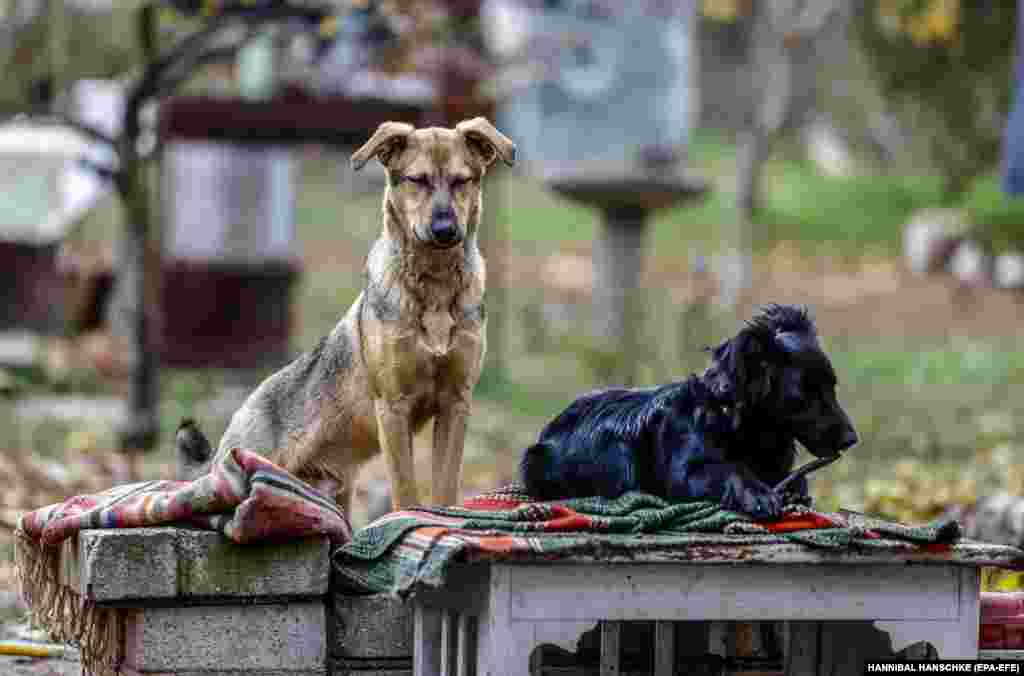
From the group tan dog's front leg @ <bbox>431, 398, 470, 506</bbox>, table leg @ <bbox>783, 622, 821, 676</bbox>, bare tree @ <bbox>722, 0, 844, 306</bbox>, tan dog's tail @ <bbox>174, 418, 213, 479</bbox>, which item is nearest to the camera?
table leg @ <bbox>783, 622, 821, 676</bbox>

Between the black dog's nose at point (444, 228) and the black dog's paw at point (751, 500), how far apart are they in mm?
1126

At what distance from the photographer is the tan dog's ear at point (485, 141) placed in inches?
237

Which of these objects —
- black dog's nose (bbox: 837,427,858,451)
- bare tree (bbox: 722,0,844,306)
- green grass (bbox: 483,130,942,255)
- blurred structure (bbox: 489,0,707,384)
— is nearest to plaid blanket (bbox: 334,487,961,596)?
black dog's nose (bbox: 837,427,858,451)

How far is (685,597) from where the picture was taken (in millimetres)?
5117

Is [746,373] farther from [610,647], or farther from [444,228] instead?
[444,228]

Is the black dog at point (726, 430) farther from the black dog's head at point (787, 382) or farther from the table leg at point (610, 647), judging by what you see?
the table leg at point (610, 647)

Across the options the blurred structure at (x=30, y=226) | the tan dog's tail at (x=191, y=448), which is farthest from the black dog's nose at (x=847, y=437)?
the blurred structure at (x=30, y=226)

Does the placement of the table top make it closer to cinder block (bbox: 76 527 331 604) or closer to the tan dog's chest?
cinder block (bbox: 76 527 331 604)

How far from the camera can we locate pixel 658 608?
5.10 metres

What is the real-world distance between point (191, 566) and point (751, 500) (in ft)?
5.11

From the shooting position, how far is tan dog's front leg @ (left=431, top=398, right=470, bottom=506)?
6215 mm

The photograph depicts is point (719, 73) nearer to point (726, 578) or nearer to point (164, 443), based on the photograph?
point (164, 443)

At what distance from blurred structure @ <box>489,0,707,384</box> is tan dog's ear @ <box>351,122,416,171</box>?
1103 cm

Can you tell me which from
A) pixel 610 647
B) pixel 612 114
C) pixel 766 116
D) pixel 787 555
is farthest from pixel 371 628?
pixel 766 116
